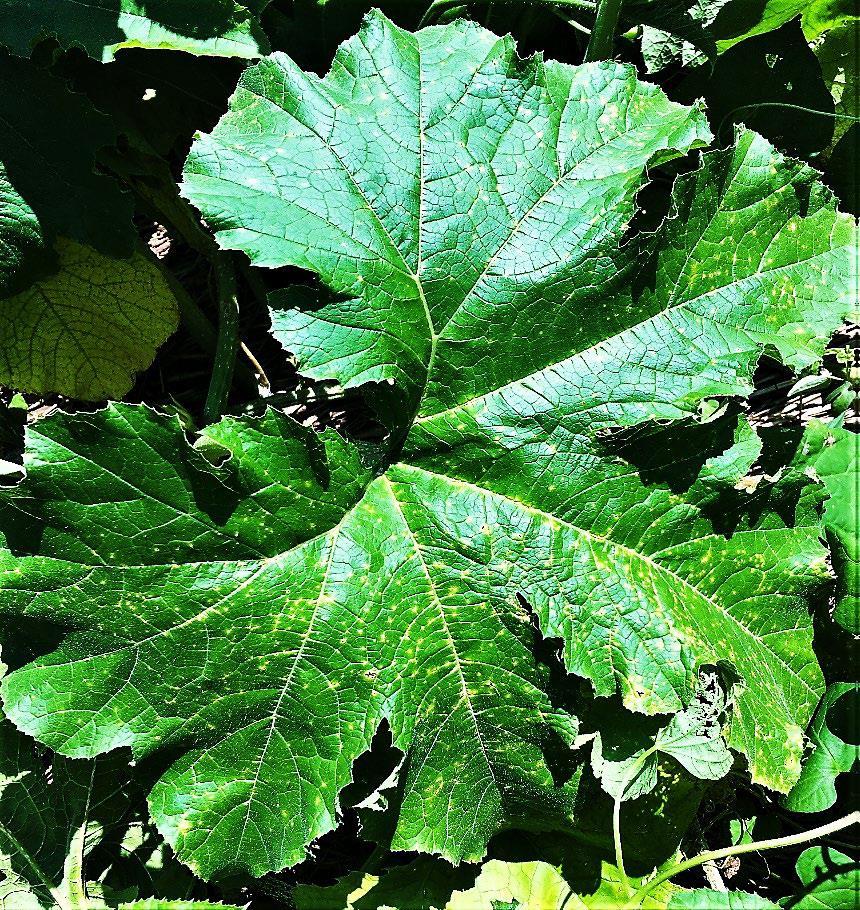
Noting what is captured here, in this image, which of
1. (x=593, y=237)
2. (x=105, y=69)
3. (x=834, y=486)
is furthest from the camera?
(x=105, y=69)

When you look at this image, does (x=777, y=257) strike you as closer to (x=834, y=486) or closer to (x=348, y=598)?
(x=834, y=486)

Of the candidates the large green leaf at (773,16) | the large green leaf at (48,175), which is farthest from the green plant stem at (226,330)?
the large green leaf at (773,16)

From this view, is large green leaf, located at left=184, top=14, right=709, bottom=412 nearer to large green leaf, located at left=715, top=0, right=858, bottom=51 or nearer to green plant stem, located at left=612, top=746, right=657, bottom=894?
large green leaf, located at left=715, top=0, right=858, bottom=51

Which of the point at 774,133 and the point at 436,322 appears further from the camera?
the point at 774,133

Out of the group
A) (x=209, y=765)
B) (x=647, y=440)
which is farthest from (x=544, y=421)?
(x=209, y=765)

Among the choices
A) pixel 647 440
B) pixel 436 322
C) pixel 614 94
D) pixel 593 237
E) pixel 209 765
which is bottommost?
pixel 209 765

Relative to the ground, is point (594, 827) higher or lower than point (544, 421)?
lower
